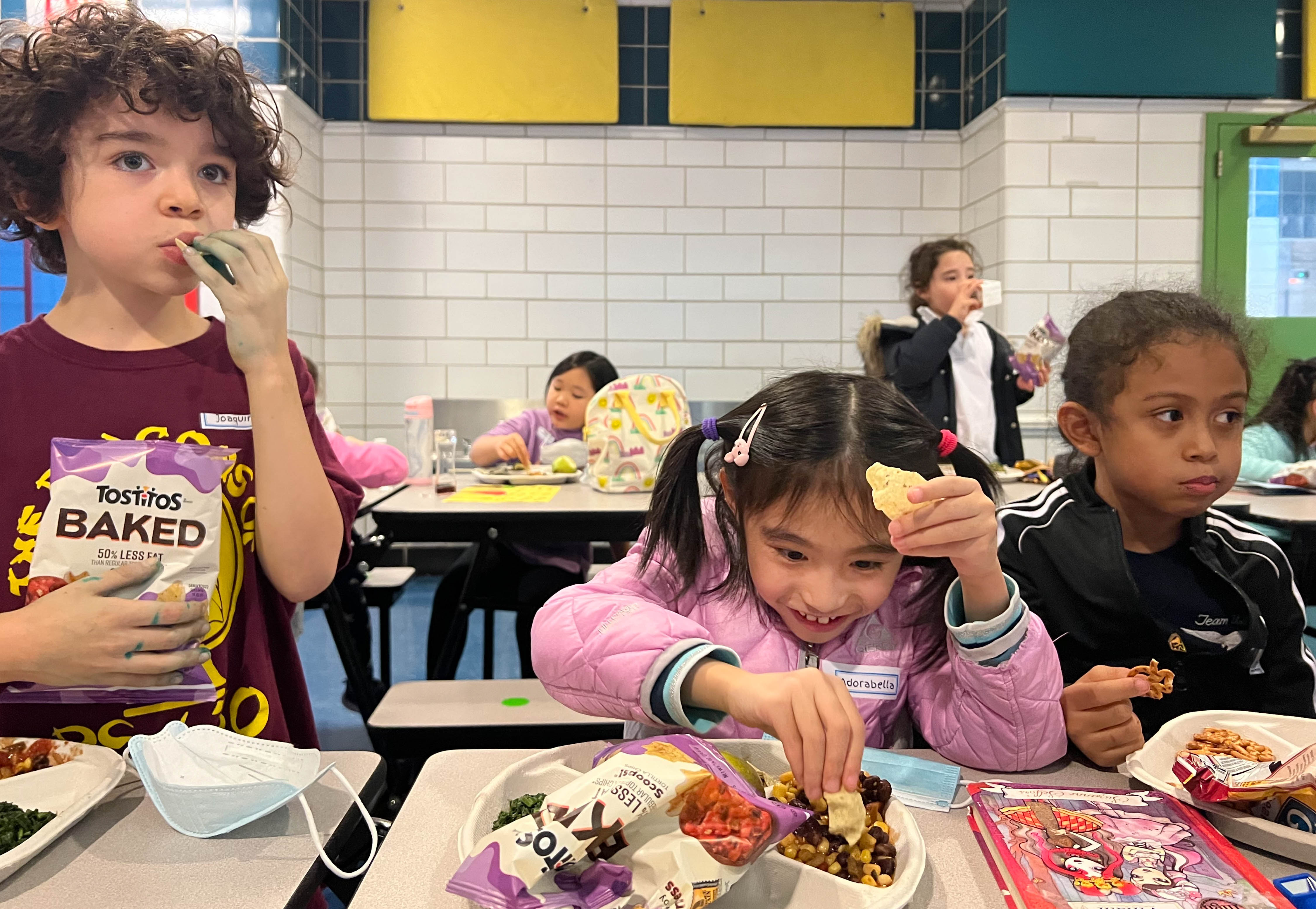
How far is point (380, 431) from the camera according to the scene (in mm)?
4805

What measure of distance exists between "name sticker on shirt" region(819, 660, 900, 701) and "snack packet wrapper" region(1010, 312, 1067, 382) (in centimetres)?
132

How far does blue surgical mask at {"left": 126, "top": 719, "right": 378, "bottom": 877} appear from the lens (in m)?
0.70

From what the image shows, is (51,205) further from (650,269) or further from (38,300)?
(650,269)

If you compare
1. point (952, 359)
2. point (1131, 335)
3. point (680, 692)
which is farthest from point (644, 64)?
point (680, 692)

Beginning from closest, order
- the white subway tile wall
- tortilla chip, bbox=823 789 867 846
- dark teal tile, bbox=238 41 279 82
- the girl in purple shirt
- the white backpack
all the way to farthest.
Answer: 1. tortilla chip, bbox=823 789 867 846
2. the white backpack
3. the girl in purple shirt
4. dark teal tile, bbox=238 41 279 82
5. the white subway tile wall

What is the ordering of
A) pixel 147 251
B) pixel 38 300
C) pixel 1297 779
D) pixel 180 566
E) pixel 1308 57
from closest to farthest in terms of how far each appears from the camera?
pixel 1297 779, pixel 180 566, pixel 147 251, pixel 38 300, pixel 1308 57

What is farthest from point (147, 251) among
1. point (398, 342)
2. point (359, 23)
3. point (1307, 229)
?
point (1307, 229)

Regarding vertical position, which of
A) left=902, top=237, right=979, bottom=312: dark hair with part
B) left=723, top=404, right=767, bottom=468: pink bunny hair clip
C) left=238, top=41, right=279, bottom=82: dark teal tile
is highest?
left=238, top=41, right=279, bottom=82: dark teal tile

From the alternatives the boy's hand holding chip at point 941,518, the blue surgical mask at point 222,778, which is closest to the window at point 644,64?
the boy's hand holding chip at point 941,518

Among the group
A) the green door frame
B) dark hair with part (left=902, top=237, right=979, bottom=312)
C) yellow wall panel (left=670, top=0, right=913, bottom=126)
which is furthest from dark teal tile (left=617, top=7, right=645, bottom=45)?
the green door frame

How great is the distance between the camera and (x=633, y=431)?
99.6 inches

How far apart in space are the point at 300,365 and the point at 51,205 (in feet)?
1.02

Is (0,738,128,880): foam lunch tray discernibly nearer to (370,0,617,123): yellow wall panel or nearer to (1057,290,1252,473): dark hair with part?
(1057,290,1252,473): dark hair with part

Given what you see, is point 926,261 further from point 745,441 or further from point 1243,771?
point 1243,771
